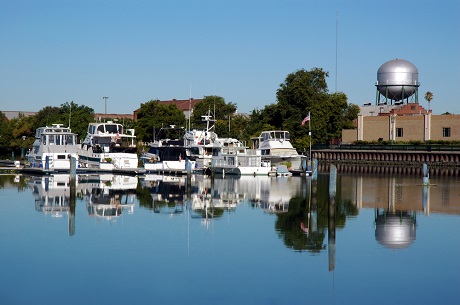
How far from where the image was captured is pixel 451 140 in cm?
11006

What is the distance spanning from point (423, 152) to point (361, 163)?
10.00 meters

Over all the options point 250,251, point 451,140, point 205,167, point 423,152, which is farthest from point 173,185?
point 451,140

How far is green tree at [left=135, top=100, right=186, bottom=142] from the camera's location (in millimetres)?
135625

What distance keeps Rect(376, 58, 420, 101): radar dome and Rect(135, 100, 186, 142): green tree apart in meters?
36.8

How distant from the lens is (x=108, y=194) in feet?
185

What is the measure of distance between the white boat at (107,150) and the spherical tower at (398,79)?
53585 mm

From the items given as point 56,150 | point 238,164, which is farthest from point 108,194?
point 56,150

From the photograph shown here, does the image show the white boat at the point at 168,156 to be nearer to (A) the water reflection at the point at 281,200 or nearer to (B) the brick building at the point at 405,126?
(A) the water reflection at the point at 281,200

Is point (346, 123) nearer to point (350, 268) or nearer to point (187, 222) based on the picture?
point (187, 222)

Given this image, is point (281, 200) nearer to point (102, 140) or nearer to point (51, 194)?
point (51, 194)

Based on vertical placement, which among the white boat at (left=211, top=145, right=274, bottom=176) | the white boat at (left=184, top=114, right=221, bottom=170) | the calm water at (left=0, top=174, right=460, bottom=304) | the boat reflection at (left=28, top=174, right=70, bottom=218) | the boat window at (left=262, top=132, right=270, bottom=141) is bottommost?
the calm water at (left=0, top=174, right=460, bottom=304)

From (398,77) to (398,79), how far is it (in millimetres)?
334

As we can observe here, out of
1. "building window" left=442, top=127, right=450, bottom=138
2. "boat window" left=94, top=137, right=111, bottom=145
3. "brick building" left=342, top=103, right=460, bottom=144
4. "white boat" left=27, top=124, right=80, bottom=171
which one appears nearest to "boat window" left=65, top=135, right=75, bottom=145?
"white boat" left=27, top=124, right=80, bottom=171

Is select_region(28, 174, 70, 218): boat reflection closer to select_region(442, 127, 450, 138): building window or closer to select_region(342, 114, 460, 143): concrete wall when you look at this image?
select_region(342, 114, 460, 143): concrete wall
